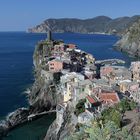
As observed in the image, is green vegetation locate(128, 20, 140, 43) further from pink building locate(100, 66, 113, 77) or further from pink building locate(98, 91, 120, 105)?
pink building locate(98, 91, 120, 105)

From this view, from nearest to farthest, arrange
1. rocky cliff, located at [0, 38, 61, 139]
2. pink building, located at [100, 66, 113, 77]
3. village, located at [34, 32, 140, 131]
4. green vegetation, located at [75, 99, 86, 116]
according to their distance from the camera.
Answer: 1. green vegetation, located at [75, 99, 86, 116]
2. village, located at [34, 32, 140, 131]
3. rocky cliff, located at [0, 38, 61, 139]
4. pink building, located at [100, 66, 113, 77]

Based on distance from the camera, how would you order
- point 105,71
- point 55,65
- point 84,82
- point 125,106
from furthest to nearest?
1. point 55,65
2. point 105,71
3. point 84,82
4. point 125,106

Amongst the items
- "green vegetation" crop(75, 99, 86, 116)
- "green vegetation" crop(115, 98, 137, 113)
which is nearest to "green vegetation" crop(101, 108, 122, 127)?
"green vegetation" crop(115, 98, 137, 113)

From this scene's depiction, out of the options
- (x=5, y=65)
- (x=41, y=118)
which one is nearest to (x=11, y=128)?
(x=41, y=118)

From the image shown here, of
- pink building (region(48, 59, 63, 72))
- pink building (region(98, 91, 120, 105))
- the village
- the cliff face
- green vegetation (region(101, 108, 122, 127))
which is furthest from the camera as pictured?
the cliff face

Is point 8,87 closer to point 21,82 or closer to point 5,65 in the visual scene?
point 21,82

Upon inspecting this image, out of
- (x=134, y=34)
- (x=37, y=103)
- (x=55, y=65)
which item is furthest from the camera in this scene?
(x=134, y=34)

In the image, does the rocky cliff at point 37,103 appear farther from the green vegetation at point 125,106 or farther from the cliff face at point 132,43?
the cliff face at point 132,43

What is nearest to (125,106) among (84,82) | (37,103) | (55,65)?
(84,82)

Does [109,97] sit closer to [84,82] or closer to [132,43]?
[84,82]
